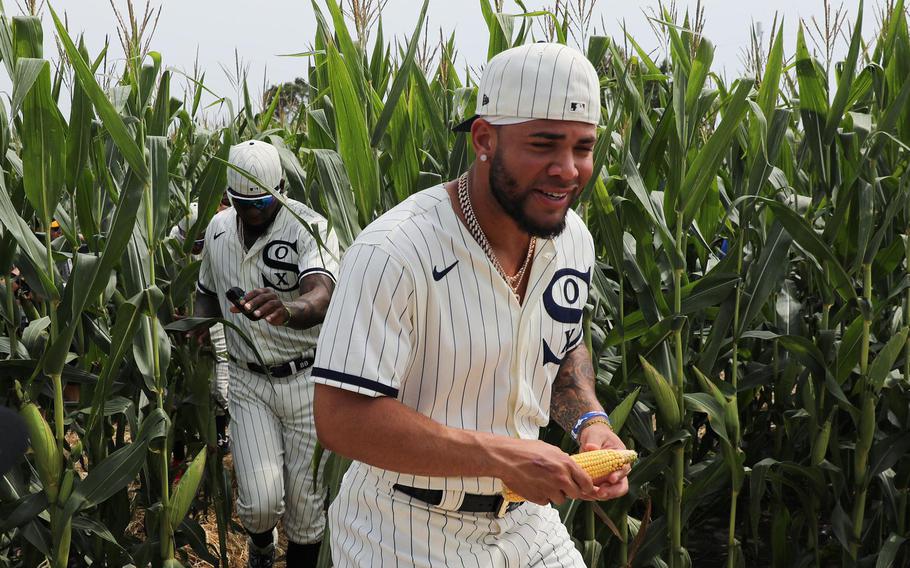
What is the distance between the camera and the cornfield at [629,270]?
125 inches

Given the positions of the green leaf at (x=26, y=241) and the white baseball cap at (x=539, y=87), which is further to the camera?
the green leaf at (x=26, y=241)

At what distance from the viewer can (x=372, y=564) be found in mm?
2201

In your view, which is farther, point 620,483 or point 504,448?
point 620,483

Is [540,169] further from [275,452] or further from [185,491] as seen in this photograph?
[275,452]

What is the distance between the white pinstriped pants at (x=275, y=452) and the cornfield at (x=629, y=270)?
0.26 meters

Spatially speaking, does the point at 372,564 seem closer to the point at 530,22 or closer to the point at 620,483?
the point at 620,483

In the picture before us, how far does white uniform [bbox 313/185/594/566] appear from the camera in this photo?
6.63 ft

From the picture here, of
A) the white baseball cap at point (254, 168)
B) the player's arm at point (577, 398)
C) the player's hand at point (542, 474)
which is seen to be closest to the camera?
the player's hand at point (542, 474)

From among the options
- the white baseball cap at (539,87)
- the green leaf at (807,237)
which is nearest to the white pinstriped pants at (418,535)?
the white baseball cap at (539,87)

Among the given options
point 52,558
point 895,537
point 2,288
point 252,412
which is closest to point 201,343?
point 252,412

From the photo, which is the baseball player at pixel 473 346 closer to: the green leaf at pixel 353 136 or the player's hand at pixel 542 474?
the player's hand at pixel 542 474

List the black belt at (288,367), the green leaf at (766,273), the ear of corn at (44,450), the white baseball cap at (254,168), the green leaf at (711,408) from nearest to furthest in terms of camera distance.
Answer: the ear of corn at (44,450) < the green leaf at (711,408) < the green leaf at (766,273) < the white baseball cap at (254,168) < the black belt at (288,367)

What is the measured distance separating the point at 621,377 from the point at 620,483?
1565 millimetres

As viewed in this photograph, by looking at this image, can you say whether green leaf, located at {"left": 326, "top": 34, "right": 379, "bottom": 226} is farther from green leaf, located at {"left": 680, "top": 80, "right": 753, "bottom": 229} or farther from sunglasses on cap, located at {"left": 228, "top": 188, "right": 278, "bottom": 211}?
sunglasses on cap, located at {"left": 228, "top": 188, "right": 278, "bottom": 211}
